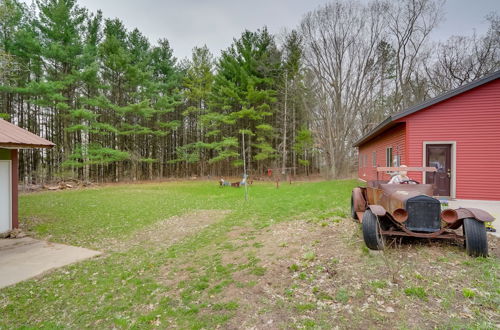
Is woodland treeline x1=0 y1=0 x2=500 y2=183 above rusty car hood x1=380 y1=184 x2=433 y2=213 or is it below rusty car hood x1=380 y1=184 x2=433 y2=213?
above

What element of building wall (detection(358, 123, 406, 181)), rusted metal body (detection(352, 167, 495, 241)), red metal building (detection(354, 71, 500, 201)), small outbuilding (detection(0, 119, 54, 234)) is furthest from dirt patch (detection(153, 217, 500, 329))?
building wall (detection(358, 123, 406, 181))

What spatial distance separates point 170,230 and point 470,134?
10622 millimetres

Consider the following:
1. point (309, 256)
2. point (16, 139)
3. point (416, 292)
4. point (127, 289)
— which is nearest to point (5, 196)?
point (16, 139)

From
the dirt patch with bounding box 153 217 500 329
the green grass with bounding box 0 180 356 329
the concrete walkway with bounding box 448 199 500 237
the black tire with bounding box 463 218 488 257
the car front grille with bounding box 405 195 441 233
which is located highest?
the car front grille with bounding box 405 195 441 233

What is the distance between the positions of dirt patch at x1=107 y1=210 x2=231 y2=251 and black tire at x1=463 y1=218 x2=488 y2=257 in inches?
213

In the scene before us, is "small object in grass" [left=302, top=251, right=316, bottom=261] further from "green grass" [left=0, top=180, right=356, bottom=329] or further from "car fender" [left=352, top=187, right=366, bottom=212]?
"car fender" [left=352, top=187, right=366, bottom=212]

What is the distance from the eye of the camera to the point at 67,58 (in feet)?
57.9

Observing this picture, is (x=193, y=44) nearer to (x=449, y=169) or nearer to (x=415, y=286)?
(x=449, y=169)

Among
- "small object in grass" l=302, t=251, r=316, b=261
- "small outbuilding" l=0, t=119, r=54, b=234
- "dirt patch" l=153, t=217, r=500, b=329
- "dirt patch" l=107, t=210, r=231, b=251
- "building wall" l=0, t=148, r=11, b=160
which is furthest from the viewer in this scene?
"building wall" l=0, t=148, r=11, b=160

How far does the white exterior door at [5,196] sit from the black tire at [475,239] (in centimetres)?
986

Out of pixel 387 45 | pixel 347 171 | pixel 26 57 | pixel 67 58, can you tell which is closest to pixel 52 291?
pixel 67 58

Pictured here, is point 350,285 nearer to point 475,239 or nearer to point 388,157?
point 475,239

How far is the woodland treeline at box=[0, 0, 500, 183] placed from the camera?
1822cm

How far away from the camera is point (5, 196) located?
6348 millimetres
